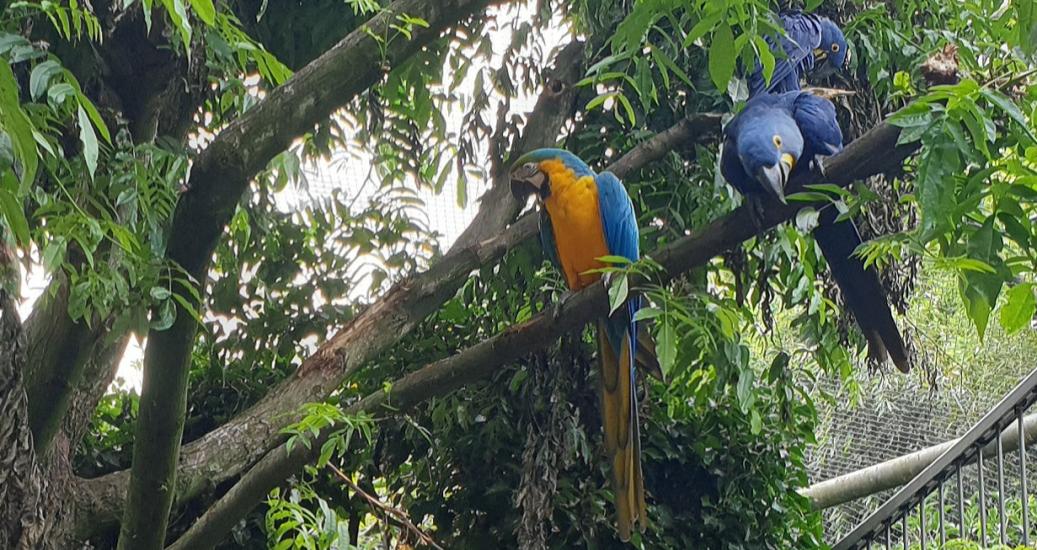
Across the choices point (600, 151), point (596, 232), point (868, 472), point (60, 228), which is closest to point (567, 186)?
point (596, 232)

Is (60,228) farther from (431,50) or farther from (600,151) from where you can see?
(600,151)

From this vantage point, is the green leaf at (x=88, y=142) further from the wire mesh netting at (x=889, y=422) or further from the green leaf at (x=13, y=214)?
the wire mesh netting at (x=889, y=422)

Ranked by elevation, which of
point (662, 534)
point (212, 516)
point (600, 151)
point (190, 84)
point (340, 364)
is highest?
point (190, 84)

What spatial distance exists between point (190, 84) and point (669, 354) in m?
0.92

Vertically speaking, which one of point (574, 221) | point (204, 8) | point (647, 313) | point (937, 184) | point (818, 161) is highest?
point (574, 221)

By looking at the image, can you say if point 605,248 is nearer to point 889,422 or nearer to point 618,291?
point 618,291

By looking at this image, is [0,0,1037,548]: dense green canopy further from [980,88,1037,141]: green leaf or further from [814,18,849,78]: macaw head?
[814,18,849,78]: macaw head

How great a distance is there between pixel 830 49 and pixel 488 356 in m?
0.82

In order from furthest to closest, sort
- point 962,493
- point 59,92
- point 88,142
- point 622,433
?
point 962,493, point 622,433, point 59,92, point 88,142

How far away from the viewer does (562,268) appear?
1987mm

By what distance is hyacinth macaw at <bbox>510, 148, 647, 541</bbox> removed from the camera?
1818 millimetres

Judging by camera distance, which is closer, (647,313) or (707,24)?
(707,24)

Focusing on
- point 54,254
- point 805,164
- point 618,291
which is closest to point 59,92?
point 54,254

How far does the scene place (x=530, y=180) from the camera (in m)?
1.93
